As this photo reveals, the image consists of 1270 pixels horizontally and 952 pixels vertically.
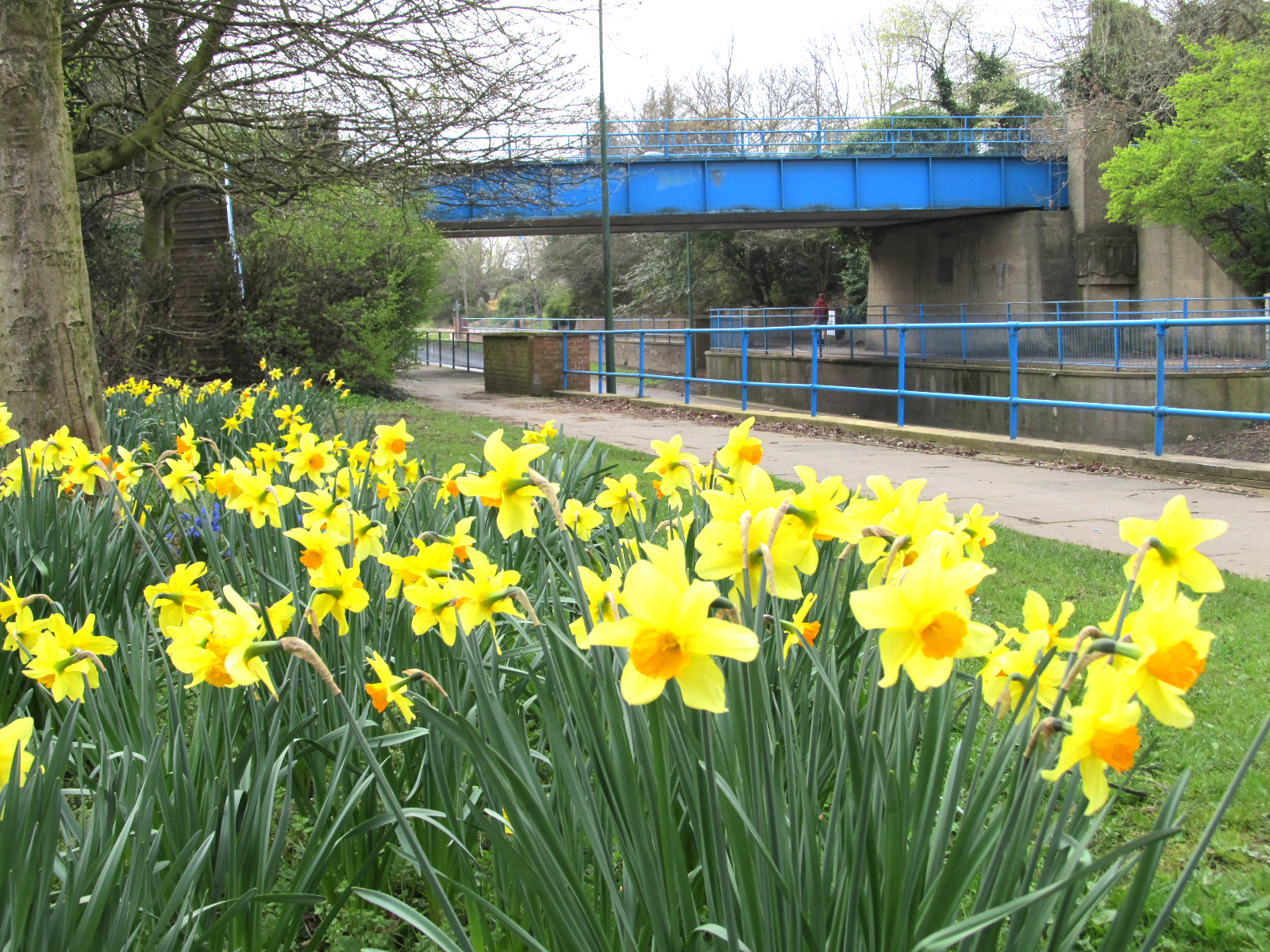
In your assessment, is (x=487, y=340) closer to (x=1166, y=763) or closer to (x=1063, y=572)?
(x=1063, y=572)

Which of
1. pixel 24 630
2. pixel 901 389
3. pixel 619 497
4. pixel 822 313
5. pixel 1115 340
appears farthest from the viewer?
pixel 822 313

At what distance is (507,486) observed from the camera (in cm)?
157

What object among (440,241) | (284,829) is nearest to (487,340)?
(440,241)

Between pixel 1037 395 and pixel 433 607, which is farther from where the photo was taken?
pixel 1037 395

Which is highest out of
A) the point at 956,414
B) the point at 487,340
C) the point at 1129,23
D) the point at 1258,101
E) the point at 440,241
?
the point at 1129,23

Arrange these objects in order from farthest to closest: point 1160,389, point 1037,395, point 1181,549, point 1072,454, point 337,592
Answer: point 1037,395 → point 1072,454 → point 1160,389 → point 337,592 → point 1181,549

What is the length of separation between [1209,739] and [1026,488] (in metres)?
4.87

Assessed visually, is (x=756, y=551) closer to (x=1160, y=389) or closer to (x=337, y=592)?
(x=337, y=592)

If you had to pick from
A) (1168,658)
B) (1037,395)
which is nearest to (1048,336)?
(1037,395)

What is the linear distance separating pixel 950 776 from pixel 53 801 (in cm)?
119

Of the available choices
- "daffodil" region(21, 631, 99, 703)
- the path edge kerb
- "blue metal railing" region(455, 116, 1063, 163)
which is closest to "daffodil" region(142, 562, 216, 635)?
"daffodil" region(21, 631, 99, 703)

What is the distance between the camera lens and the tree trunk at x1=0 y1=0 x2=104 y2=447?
487 cm

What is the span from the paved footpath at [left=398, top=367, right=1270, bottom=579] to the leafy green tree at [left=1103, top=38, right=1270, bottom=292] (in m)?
16.6

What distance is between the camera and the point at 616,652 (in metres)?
1.48
